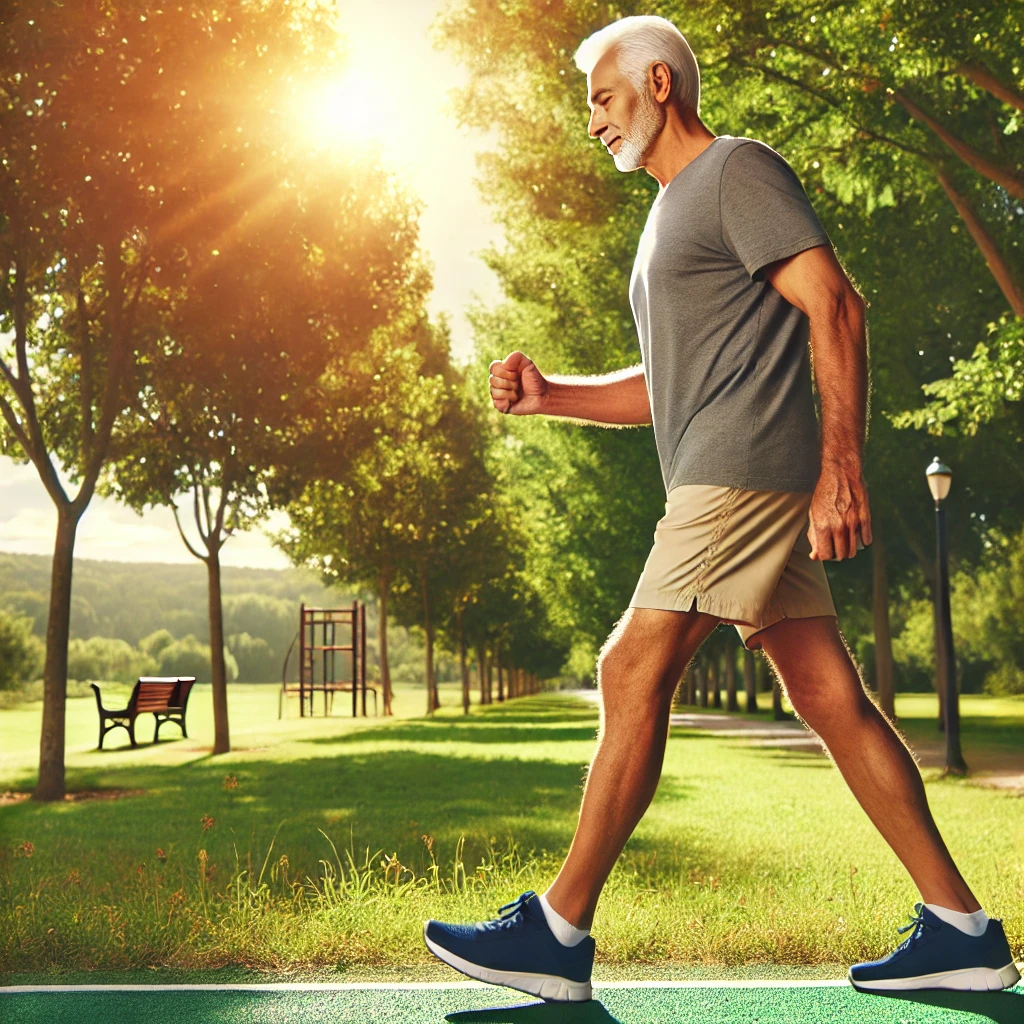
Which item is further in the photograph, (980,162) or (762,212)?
(980,162)

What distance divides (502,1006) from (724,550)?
4.76ft

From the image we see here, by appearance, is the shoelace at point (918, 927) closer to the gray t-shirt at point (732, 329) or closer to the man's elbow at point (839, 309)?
the gray t-shirt at point (732, 329)

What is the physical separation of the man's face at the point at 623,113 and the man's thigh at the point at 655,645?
129cm

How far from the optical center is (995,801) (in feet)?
44.5

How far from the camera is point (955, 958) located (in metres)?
3.28

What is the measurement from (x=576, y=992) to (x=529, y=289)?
2190cm

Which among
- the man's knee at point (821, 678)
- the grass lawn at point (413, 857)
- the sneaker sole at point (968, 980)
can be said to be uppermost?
the man's knee at point (821, 678)

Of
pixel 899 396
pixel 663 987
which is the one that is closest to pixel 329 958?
pixel 663 987

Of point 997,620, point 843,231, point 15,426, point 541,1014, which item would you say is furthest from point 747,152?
point 997,620

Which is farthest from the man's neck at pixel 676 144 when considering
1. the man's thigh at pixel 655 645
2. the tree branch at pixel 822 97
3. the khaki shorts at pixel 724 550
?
the tree branch at pixel 822 97

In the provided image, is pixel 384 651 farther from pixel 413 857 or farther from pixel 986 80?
pixel 413 857

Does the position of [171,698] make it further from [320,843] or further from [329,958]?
[329,958]

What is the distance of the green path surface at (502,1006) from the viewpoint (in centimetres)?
333

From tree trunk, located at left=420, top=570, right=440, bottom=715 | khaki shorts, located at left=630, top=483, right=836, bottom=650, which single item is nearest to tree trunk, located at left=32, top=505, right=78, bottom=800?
khaki shorts, located at left=630, top=483, right=836, bottom=650
